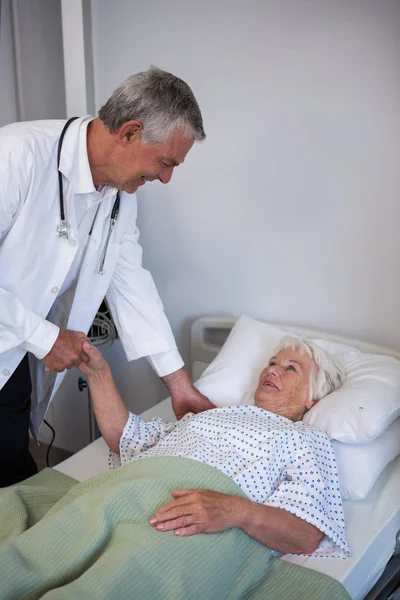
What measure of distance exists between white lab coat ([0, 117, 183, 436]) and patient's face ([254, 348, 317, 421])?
339mm

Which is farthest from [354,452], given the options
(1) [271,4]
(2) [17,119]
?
(2) [17,119]

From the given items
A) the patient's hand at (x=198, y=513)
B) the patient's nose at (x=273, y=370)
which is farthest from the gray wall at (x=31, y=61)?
the patient's hand at (x=198, y=513)

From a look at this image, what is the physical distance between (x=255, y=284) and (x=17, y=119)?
4.63ft

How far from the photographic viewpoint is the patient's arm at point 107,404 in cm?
212

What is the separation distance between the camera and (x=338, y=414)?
2.07m

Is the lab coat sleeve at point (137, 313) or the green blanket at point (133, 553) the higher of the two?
the lab coat sleeve at point (137, 313)

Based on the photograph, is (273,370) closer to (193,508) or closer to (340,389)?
(340,389)

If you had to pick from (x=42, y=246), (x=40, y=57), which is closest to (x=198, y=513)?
(x=42, y=246)

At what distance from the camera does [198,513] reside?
1.62 m

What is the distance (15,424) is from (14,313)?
50 cm

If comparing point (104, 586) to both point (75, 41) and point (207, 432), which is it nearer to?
point (207, 432)

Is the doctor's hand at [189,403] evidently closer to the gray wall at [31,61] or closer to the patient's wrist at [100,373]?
the patient's wrist at [100,373]

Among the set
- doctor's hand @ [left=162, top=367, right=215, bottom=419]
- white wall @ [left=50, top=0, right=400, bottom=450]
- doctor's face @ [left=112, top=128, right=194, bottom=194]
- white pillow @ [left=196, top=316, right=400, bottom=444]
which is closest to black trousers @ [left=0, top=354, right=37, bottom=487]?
doctor's hand @ [left=162, top=367, right=215, bottom=419]

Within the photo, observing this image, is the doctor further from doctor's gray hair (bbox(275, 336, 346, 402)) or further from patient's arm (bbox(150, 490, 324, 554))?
patient's arm (bbox(150, 490, 324, 554))
